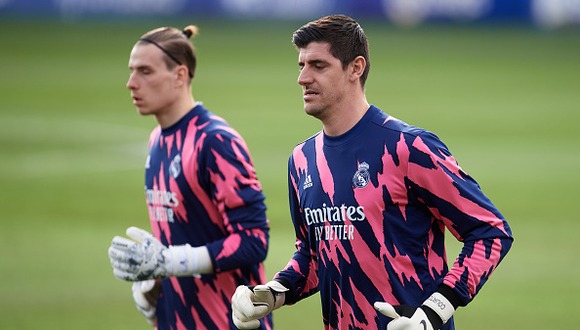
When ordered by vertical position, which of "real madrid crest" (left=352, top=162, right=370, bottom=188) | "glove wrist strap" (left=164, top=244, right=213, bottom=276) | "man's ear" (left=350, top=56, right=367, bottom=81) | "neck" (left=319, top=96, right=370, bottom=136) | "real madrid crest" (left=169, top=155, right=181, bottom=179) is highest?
"man's ear" (left=350, top=56, right=367, bottom=81)

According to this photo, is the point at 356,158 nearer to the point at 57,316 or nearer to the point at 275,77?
the point at 57,316

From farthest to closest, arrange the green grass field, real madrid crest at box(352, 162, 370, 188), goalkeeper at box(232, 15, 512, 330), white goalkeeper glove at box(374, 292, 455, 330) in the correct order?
the green grass field < real madrid crest at box(352, 162, 370, 188) < goalkeeper at box(232, 15, 512, 330) < white goalkeeper glove at box(374, 292, 455, 330)

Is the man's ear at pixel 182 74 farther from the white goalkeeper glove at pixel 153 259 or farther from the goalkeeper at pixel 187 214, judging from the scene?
the white goalkeeper glove at pixel 153 259

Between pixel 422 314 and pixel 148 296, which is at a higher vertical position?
pixel 148 296

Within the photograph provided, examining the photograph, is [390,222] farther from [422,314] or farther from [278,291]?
[278,291]

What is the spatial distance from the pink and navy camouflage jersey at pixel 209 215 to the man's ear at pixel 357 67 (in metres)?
1.40

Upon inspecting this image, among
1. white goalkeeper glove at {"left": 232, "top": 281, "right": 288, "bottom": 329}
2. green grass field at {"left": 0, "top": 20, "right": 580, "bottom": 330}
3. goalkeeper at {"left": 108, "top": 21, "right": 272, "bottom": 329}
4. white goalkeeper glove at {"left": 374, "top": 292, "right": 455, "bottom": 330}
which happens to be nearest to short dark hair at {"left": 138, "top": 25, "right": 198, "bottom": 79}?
goalkeeper at {"left": 108, "top": 21, "right": 272, "bottom": 329}

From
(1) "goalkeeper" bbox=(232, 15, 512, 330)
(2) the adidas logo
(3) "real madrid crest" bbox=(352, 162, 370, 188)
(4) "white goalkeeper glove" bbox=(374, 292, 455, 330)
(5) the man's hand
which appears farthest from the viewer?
(5) the man's hand

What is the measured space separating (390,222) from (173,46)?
2673mm

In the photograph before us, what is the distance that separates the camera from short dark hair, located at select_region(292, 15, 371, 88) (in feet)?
19.8

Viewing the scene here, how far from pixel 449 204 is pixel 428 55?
32.7m

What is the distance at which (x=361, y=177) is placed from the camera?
5.89m

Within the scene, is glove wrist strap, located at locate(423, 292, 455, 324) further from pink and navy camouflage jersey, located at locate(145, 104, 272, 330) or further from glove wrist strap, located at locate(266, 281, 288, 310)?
pink and navy camouflage jersey, located at locate(145, 104, 272, 330)

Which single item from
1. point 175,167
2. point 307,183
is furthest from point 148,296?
point 307,183
